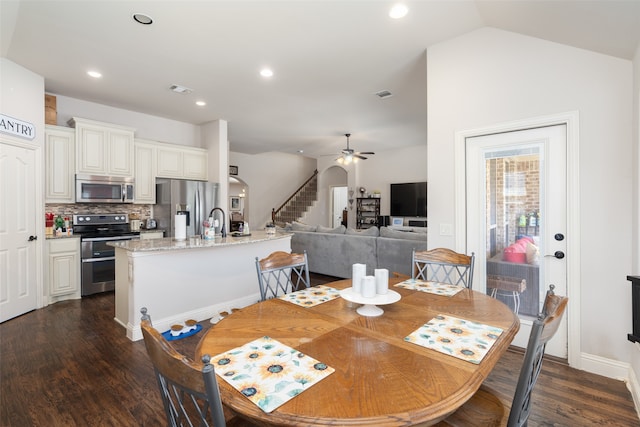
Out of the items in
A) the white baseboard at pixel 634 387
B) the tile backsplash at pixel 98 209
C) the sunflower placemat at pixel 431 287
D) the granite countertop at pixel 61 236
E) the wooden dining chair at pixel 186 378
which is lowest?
the white baseboard at pixel 634 387

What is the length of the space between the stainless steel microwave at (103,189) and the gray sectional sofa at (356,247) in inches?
117

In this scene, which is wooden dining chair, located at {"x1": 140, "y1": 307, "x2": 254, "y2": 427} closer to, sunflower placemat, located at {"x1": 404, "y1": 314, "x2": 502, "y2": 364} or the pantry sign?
sunflower placemat, located at {"x1": 404, "y1": 314, "x2": 502, "y2": 364}

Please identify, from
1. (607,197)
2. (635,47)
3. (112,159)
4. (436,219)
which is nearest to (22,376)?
(112,159)

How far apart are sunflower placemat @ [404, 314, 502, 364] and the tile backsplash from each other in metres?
5.42

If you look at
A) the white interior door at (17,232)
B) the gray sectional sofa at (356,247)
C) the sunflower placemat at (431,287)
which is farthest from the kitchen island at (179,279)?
the sunflower placemat at (431,287)

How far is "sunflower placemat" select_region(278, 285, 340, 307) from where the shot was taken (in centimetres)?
174

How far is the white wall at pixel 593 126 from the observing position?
2266 millimetres

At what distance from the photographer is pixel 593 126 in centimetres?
235

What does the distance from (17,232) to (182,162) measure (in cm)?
267

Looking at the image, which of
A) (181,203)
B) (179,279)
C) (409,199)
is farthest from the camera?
(409,199)

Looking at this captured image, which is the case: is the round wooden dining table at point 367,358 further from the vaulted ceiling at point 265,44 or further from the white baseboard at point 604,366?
the vaulted ceiling at point 265,44

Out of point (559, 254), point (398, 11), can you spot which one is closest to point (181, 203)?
point (398, 11)

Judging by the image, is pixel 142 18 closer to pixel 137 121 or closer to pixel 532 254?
pixel 137 121

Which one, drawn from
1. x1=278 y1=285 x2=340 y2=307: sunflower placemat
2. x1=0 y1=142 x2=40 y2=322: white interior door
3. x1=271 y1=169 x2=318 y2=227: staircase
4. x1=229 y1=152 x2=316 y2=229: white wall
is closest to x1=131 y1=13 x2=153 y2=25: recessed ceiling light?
x1=0 y1=142 x2=40 y2=322: white interior door
